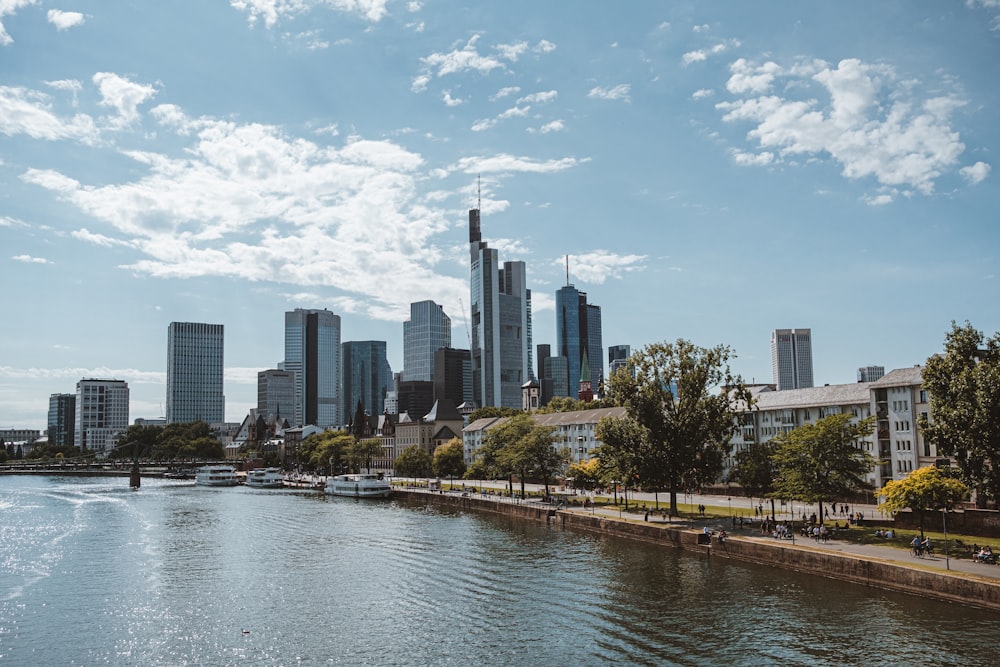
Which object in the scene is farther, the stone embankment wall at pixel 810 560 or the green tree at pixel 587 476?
the green tree at pixel 587 476

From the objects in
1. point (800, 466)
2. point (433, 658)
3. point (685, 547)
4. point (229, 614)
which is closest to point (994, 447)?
point (800, 466)

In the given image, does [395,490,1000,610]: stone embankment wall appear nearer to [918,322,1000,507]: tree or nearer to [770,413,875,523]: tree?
[770,413,875,523]: tree

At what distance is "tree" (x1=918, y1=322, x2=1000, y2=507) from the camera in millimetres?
66500

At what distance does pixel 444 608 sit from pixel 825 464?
40.2 metres

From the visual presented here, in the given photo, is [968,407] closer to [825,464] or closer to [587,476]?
[825,464]

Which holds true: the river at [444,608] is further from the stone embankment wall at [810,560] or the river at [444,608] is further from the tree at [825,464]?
the tree at [825,464]

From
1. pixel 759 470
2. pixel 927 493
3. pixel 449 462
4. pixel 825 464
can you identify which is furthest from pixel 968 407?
pixel 449 462

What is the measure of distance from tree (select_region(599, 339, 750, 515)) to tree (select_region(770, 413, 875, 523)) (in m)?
15.3

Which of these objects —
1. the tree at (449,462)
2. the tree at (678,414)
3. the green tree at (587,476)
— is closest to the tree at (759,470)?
the tree at (678,414)

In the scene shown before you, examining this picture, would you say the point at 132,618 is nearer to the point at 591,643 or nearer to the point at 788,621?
the point at 591,643

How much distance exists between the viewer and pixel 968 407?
2694 inches

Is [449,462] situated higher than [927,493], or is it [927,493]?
[927,493]

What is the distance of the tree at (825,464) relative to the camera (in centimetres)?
7469

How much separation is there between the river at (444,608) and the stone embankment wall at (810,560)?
4.41 feet
